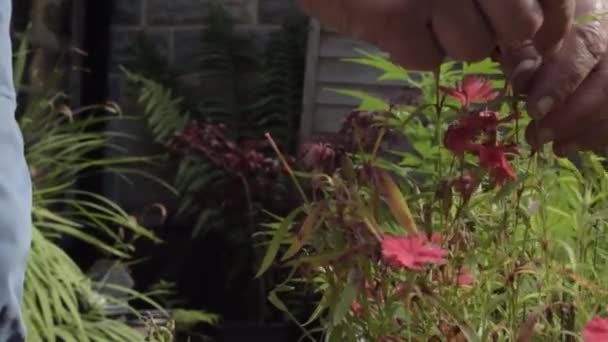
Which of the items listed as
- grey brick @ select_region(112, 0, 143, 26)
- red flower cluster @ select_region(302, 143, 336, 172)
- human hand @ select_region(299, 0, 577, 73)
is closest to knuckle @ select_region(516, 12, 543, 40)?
human hand @ select_region(299, 0, 577, 73)

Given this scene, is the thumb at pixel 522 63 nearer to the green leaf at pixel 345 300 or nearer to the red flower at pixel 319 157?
the green leaf at pixel 345 300

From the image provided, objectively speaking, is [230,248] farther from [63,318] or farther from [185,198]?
[63,318]

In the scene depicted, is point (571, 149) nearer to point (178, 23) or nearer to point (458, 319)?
point (458, 319)

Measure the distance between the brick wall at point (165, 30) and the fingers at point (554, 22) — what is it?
4.14 meters

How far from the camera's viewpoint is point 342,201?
4.51ft

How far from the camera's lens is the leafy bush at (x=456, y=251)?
136cm

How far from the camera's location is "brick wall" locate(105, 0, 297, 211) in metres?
5.08

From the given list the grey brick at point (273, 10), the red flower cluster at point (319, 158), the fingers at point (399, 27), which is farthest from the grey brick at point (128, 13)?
the fingers at point (399, 27)

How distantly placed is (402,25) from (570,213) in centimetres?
100

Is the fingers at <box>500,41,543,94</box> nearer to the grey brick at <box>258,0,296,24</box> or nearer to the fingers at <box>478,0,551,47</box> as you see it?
the fingers at <box>478,0,551,47</box>

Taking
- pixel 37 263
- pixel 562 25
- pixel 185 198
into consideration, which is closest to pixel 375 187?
pixel 562 25

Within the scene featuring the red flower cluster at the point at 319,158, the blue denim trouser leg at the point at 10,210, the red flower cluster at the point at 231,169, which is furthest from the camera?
the red flower cluster at the point at 231,169

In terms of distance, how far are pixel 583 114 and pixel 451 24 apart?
0.64 ft

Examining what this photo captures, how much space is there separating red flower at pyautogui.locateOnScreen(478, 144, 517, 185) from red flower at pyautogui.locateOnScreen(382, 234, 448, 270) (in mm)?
120
